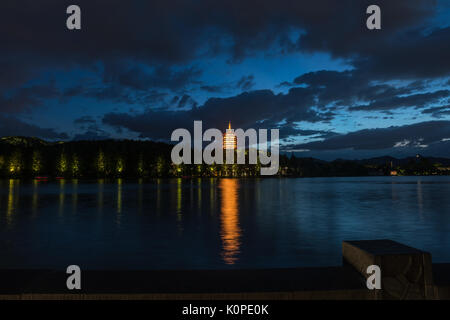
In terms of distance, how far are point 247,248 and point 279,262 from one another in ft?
7.78

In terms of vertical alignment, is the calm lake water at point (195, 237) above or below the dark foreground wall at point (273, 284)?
below

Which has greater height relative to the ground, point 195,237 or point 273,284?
point 273,284

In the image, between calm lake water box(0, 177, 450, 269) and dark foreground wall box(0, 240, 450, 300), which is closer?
dark foreground wall box(0, 240, 450, 300)

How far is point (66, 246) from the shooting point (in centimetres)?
1516

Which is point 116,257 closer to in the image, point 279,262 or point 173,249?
point 173,249

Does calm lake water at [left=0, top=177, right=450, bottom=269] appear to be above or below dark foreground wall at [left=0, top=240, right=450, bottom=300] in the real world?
below

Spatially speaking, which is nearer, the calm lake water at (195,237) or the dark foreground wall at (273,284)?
the dark foreground wall at (273,284)

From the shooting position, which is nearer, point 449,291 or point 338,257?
point 449,291

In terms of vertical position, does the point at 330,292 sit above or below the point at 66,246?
above

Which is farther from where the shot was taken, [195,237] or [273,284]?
[195,237]
